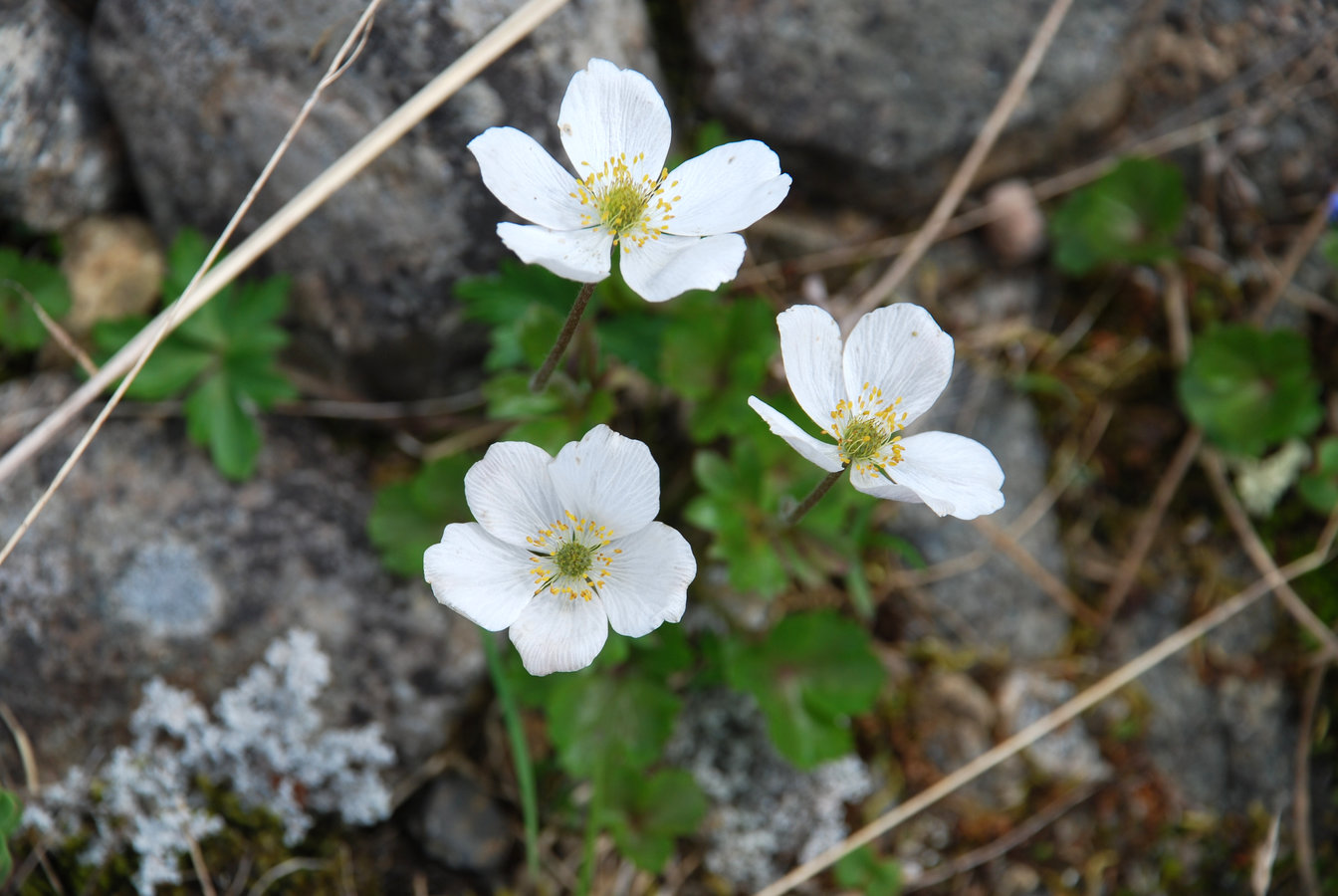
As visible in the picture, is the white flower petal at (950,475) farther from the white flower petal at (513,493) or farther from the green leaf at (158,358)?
the green leaf at (158,358)

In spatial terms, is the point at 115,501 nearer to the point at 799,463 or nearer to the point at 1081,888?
the point at 799,463

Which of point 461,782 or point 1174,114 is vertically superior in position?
point 1174,114

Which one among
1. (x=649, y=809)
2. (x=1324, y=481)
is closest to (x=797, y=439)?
(x=649, y=809)

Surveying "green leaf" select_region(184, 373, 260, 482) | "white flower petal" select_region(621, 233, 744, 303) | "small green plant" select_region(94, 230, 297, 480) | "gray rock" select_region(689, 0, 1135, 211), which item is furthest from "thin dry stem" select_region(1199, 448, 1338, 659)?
"green leaf" select_region(184, 373, 260, 482)

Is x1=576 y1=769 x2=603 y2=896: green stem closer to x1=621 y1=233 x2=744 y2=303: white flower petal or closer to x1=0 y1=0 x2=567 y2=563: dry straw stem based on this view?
x1=621 y1=233 x2=744 y2=303: white flower petal

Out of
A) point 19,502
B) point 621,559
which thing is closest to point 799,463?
point 621,559

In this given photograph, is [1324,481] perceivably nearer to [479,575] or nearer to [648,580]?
[648,580]

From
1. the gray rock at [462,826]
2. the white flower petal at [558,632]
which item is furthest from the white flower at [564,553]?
the gray rock at [462,826]
